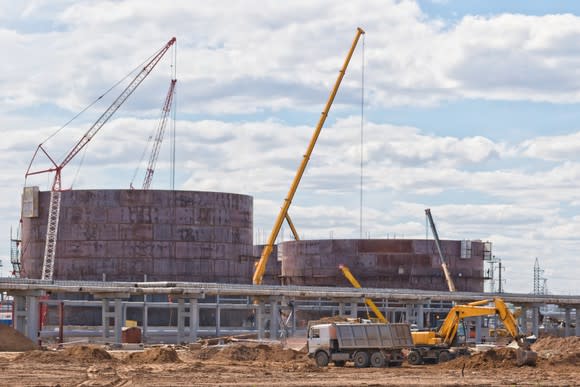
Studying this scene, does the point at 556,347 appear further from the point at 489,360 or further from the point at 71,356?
the point at 71,356

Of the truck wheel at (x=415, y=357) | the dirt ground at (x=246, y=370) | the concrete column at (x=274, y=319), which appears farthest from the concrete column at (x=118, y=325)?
the truck wheel at (x=415, y=357)

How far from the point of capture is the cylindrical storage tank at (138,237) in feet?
407

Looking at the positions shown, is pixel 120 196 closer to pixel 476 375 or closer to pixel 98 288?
pixel 98 288

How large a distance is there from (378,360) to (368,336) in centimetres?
151

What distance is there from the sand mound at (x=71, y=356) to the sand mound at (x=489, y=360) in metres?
20.2

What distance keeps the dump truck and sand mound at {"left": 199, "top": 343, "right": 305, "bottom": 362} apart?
5.93 m

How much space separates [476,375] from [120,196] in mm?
74405

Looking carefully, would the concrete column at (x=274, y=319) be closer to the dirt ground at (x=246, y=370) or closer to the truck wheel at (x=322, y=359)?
the dirt ground at (x=246, y=370)

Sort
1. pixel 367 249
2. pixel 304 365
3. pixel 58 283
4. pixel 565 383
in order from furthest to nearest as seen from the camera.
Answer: pixel 367 249 → pixel 58 283 → pixel 304 365 → pixel 565 383

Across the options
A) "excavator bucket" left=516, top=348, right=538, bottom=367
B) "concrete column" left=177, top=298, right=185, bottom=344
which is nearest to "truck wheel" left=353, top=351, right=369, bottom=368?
"excavator bucket" left=516, top=348, right=538, bottom=367

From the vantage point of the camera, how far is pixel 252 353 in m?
72.2

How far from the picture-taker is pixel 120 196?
4929 inches

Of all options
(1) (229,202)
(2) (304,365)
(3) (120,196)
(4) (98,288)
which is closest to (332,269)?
(1) (229,202)

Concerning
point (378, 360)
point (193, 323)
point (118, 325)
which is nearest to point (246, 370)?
point (378, 360)
